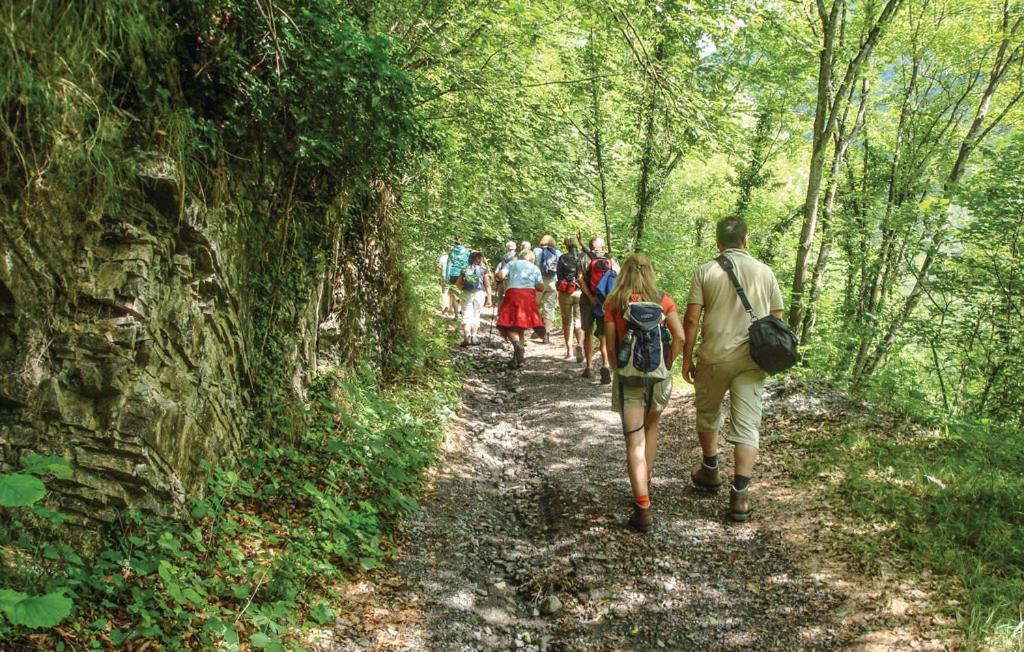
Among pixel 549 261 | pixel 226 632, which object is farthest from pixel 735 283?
pixel 549 261

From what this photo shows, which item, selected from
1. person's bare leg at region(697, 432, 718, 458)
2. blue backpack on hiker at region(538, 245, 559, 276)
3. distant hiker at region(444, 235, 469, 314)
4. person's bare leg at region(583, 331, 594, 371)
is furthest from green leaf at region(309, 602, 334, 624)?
distant hiker at region(444, 235, 469, 314)

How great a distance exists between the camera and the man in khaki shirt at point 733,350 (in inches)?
208

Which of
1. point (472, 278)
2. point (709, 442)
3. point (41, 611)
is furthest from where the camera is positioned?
point (472, 278)

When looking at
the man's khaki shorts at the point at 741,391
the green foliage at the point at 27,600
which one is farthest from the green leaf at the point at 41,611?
the man's khaki shorts at the point at 741,391

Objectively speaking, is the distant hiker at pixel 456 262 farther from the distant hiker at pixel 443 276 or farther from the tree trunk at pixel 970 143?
the tree trunk at pixel 970 143

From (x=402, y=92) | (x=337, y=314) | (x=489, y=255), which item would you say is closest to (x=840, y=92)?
(x=402, y=92)

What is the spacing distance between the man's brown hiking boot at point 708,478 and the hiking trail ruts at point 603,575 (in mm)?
112

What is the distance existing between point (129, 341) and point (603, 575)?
3.50 metres

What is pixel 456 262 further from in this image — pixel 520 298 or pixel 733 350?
pixel 733 350

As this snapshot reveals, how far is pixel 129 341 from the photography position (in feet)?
12.0

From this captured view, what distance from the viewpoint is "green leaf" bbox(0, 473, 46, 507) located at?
8.07 feet

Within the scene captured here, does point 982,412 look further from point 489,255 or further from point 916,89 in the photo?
point 489,255

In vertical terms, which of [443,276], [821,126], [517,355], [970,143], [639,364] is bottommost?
[517,355]

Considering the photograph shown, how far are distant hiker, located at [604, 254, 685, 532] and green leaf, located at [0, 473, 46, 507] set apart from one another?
12.9 ft
